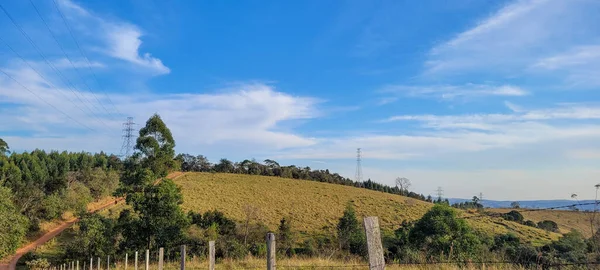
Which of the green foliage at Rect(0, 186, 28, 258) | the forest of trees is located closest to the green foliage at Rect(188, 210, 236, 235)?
the forest of trees

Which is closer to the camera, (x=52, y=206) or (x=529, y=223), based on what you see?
(x=52, y=206)

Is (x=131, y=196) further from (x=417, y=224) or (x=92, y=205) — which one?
(x=92, y=205)

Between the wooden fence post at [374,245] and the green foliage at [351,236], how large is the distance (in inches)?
753

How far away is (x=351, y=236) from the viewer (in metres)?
29.3

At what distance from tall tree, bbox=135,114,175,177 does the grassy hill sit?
1707cm

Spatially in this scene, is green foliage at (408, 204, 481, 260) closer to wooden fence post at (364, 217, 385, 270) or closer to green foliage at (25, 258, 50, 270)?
wooden fence post at (364, 217, 385, 270)

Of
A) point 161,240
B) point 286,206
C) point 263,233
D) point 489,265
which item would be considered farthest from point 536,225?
point 489,265

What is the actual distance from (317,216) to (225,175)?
31.0m

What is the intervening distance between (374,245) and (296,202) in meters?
58.0

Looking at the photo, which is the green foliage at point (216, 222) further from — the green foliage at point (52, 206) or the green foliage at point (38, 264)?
the green foliage at point (52, 206)

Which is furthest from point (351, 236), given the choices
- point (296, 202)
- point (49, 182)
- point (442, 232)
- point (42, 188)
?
point (49, 182)

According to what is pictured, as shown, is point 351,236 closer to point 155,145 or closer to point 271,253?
point 155,145

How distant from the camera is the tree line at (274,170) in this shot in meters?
86.7

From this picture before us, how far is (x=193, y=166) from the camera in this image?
3504 inches
